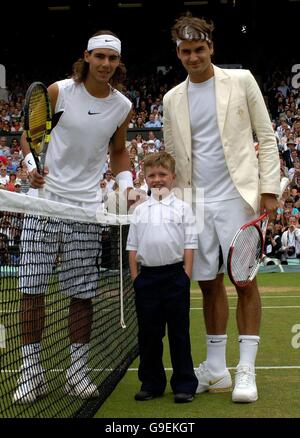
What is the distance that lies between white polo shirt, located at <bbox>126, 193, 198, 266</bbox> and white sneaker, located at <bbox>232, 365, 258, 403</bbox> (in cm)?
66

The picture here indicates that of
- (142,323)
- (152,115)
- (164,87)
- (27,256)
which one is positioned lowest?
(142,323)

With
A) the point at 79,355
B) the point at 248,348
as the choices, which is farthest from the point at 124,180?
the point at 248,348

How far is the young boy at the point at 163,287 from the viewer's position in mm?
4301

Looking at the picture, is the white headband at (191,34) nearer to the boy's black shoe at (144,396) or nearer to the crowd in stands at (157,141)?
the boy's black shoe at (144,396)

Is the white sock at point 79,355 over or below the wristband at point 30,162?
below

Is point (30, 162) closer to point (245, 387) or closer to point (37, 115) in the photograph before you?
point (37, 115)

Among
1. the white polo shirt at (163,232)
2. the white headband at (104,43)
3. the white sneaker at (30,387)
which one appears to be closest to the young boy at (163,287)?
the white polo shirt at (163,232)

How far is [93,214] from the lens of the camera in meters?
4.61

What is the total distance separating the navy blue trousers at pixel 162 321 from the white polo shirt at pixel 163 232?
0.06 m

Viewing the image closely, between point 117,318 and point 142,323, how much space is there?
161cm

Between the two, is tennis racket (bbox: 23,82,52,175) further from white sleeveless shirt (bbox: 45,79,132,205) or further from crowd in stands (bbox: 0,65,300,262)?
crowd in stands (bbox: 0,65,300,262)

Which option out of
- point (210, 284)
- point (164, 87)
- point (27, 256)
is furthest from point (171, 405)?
point (164, 87)

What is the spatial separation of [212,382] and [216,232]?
813 mm
